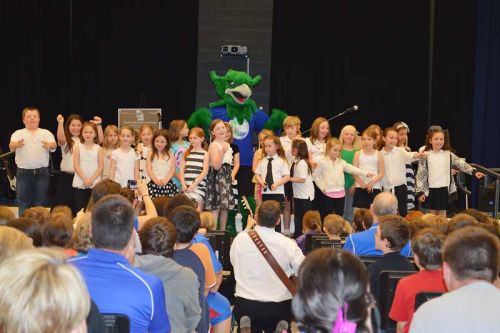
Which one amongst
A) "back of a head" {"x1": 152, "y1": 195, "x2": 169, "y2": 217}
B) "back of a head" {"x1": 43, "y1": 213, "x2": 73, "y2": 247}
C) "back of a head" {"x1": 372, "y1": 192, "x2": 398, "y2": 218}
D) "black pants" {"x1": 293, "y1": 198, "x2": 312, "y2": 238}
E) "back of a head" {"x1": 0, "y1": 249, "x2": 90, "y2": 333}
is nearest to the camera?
"back of a head" {"x1": 0, "y1": 249, "x2": 90, "y2": 333}

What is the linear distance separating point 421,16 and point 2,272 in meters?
12.5

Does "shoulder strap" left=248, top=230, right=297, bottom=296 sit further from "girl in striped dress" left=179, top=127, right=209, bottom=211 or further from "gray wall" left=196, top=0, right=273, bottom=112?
"gray wall" left=196, top=0, right=273, bottom=112

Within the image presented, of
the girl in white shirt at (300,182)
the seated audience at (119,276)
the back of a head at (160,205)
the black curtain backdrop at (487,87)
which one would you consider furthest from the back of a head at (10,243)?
the black curtain backdrop at (487,87)

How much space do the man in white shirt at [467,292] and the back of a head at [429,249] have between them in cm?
113

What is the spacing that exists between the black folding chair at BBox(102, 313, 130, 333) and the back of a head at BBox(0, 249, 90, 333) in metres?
0.87

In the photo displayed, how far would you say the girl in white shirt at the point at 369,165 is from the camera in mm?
9852

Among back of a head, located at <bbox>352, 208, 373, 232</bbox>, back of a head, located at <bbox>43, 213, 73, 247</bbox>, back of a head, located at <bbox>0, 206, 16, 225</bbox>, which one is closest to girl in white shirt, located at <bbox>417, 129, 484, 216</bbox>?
back of a head, located at <bbox>352, 208, 373, 232</bbox>

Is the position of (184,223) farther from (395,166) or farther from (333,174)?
(395,166)

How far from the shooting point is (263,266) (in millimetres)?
5309

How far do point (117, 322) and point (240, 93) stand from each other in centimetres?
831

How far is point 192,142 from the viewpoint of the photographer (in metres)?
9.47

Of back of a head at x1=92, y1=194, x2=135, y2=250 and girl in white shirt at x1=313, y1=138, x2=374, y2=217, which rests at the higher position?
back of a head at x1=92, y1=194, x2=135, y2=250

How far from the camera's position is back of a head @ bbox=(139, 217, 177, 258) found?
4.12 m

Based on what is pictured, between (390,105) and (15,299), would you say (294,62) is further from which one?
(15,299)
